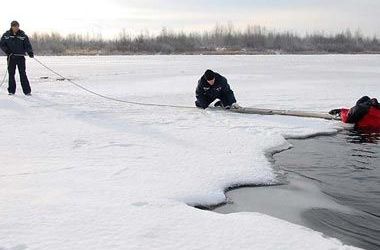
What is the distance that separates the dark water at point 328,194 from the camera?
394cm

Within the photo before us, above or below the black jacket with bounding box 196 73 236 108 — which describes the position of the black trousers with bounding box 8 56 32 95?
above

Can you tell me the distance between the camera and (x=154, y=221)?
11.7 feet

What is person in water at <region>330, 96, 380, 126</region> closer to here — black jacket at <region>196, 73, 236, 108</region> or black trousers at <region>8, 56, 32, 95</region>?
black jacket at <region>196, 73, 236, 108</region>

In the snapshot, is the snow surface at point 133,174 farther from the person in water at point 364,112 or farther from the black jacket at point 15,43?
the black jacket at point 15,43

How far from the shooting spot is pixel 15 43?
34.8ft

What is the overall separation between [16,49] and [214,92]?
4.57 metres

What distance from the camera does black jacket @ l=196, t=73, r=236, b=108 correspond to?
9242 mm

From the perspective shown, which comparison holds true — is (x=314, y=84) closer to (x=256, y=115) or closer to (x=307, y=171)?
(x=256, y=115)

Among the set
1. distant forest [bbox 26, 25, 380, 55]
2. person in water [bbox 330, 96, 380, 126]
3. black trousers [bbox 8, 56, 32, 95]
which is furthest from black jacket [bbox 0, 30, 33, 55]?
distant forest [bbox 26, 25, 380, 55]

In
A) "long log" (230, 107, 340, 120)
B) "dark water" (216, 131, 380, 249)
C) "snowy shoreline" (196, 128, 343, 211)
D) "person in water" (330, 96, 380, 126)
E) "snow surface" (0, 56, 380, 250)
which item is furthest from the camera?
"long log" (230, 107, 340, 120)

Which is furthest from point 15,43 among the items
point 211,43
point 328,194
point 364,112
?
point 211,43

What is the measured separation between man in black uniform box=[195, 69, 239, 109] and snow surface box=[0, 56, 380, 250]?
0.40 meters

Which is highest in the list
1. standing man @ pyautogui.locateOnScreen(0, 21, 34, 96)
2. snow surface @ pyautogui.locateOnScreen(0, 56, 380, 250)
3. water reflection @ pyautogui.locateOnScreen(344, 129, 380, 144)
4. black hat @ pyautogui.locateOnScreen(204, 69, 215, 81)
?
standing man @ pyautogui.locateOnScreen(0, 21, 34, 96)

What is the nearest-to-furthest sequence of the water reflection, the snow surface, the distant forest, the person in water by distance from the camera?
the snow surface, the water reflection, the person in water, the distant forest
